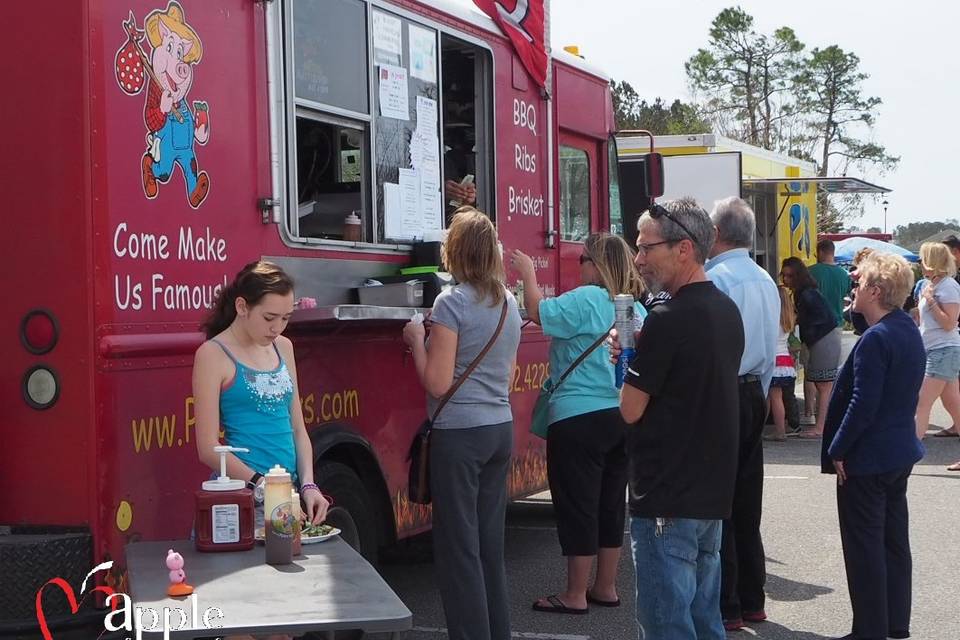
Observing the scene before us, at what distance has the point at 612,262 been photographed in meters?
5.89

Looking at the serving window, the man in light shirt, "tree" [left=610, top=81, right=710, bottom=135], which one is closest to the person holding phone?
the serving window

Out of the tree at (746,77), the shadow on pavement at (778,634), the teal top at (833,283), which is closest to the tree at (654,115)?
the tree at (746,77)

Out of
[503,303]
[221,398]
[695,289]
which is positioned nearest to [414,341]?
[503,303]

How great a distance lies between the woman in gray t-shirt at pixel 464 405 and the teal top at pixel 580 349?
91cm

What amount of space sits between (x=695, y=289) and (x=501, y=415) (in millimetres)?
1245

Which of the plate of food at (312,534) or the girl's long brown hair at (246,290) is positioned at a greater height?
the girl's long brown hair at (246,290)

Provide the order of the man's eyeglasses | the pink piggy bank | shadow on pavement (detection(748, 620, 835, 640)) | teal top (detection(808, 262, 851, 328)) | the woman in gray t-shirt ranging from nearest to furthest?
the pink piggy bank, the man's eyeglasses, the woman in gray t-shirt, shadow on pavement (detection(748, 620, 835, 640)), teal top (detection(808, 262, 851, 328))

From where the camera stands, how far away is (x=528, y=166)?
693 cm

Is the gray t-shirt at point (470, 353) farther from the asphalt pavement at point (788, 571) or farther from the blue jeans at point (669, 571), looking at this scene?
the asphalt pavement at point (788, 571)

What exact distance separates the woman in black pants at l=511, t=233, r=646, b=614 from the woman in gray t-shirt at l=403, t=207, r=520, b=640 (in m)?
0.89

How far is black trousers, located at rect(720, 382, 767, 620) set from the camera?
220 inches

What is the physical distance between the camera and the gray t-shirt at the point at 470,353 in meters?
4.86

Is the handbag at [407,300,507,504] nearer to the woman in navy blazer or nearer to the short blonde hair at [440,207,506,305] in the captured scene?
the short blonde hair at [440,207,506,305]

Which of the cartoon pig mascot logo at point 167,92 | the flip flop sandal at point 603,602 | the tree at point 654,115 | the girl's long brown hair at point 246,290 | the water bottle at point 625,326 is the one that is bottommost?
the flip flop sandal at point 603,602
